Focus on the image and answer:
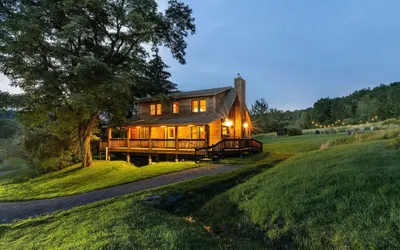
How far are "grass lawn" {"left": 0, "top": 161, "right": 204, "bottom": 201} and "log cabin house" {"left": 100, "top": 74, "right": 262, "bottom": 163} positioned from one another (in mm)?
3104

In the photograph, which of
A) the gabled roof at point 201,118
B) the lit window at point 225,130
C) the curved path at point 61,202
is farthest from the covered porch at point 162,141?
the curved path at point 61,202

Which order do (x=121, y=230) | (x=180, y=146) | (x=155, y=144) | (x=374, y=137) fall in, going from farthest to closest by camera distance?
(x=155, y=144)
(x=180, y=146)
(x=374, y=137)
(x=121, y=230)

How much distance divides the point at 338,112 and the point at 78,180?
7067 cm

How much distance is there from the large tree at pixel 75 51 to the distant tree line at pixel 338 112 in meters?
31.2

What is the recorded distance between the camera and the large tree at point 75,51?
1407 centimetres

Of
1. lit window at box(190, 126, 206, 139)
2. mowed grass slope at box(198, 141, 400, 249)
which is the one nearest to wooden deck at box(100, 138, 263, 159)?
lit window at box(190, 126, 206, 139)

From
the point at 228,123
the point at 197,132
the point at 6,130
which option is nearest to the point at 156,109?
the point at 197,132

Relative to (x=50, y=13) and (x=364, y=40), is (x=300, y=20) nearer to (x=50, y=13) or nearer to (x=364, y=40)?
(x=364, y=40)

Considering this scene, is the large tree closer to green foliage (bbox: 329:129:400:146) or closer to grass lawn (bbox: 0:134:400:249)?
grass lawn (bbox: 0:134:400:249)

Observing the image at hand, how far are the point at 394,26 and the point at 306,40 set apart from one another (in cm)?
3340

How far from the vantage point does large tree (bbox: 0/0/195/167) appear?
46.2ft

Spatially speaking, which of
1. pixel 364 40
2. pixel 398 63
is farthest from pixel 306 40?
pixel 398 63

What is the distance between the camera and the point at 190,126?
2155 cm

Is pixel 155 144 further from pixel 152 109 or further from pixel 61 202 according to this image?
pixel 61 202
